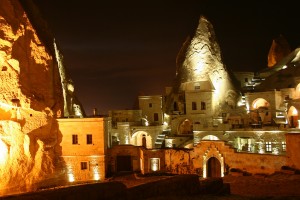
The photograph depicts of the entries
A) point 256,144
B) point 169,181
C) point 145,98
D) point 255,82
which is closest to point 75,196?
point 169,181

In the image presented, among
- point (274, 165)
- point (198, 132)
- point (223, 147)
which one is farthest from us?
point (198, 132)

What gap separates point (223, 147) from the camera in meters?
26.6

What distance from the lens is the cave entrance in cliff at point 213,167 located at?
88.8 ft

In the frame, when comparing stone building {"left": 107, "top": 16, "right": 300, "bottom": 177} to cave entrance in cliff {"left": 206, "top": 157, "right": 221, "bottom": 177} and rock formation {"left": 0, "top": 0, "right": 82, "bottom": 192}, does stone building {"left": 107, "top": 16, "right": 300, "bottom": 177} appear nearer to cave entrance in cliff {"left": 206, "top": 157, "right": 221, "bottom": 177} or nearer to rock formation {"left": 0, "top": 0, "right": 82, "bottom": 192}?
cave entrance in cliff {"left": 206, "top": 157, "right": 221, "bottom": 177}

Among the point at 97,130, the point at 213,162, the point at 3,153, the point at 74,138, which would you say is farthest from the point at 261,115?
the point at 3,153

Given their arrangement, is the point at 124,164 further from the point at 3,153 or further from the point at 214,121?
the point at 214,121

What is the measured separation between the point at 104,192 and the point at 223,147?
60.6ft

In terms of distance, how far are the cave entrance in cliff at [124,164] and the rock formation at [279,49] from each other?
1381 inches

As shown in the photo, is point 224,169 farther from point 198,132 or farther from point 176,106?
point 176,106

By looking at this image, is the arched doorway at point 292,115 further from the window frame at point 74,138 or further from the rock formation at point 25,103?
the rock formation at point 25,103

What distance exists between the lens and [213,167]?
27.3 metres

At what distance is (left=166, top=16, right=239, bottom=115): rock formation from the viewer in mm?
43438

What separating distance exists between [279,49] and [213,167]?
36733 mm

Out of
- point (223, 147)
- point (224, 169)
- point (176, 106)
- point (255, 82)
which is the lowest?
point (224, 169)
